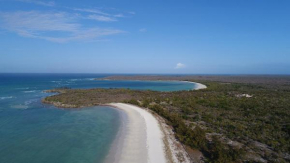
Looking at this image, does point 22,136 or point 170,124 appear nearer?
point 22,136

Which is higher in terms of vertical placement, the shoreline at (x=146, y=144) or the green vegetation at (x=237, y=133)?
the green vegetation at (x=237, y=133)

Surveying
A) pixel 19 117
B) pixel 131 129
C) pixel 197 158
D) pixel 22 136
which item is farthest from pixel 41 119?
pixel 197 158

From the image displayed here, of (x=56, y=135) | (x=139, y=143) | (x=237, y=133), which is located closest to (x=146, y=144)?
(x=139, y=143)

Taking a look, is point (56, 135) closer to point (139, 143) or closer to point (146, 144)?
point (139, 143)

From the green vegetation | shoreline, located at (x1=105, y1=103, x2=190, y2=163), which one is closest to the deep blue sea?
shoreline, located at (x1=105, y1=103, x2=190, y2=163)

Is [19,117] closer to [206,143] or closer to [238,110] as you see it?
[206,143]

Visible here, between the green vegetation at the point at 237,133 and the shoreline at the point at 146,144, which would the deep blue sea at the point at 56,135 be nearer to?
the shoreline at the point at 146,144

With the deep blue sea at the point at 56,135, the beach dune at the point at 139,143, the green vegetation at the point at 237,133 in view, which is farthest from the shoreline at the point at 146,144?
the green vegetation at the point at 237,133

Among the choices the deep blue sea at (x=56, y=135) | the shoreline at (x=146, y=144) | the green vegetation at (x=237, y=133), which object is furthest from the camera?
the deep blue sea at (x=56, y=135)

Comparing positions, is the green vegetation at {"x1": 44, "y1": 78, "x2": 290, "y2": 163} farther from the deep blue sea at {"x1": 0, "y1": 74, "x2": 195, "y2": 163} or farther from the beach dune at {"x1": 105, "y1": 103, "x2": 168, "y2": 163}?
the deep blue sea at {"x1": 0, "y1": 74, "x2": 195, "y2": 163}
